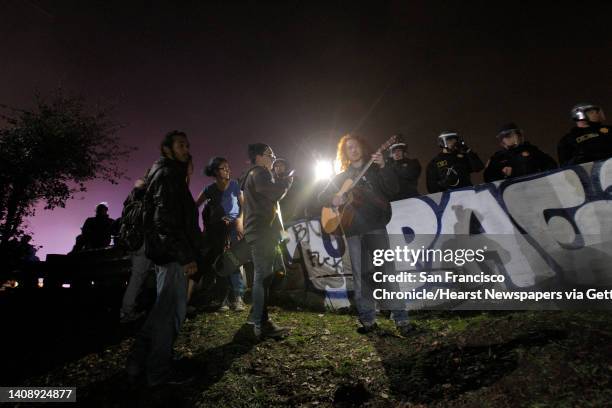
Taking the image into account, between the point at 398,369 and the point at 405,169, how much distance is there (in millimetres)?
4702

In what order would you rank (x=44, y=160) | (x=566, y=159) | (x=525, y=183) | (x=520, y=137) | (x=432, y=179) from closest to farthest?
(x=525, y=183) → (x=566, y=159) → (x=520, y=137) → (x=432, y=179) → (x=44, y=160)

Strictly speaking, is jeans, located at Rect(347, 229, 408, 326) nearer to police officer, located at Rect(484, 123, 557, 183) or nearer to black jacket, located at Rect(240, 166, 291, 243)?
black jacket, located at Rect(240, 166, 291, 243)

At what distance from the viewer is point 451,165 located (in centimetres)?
602

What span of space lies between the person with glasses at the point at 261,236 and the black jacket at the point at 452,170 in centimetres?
318

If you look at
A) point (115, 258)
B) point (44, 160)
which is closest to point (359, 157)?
point (115, 258)

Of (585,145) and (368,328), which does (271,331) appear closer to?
(368,328)

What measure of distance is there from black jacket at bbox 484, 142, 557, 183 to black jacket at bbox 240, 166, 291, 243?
377cm

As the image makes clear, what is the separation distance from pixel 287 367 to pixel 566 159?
519 cm

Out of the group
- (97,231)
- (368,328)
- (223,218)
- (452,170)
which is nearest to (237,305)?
(223,218)

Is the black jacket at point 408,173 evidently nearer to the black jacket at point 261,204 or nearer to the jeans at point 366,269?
the jeans at point 366,269

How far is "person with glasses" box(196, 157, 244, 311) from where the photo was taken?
5.62 meters

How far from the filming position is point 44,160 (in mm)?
18312

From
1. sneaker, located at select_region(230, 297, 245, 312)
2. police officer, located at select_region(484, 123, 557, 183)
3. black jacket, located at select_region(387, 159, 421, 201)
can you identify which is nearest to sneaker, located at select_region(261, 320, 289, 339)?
sneaker, located at select_region(230, 297, 245, 312)

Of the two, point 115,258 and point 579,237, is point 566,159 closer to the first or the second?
point 579,237
